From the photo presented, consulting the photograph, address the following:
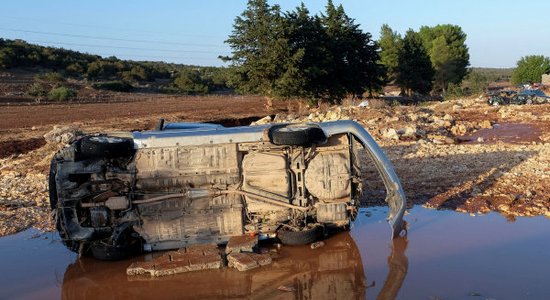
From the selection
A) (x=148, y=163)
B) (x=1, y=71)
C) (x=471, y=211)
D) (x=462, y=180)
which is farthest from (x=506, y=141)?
(x=1, y=71)

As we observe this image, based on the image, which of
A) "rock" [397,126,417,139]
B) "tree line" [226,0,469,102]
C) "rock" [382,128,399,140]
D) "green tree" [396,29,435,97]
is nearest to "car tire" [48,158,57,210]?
"rock" [382,128,399,140]

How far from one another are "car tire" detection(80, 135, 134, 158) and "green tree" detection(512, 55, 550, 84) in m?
79.4

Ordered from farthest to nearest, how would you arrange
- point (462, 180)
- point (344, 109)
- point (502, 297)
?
point (344, 109), point (462, 180), point (502, 297)

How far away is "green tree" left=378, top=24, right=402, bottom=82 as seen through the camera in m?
53.6

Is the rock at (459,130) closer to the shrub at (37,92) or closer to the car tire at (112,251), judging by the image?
the car tire at (112,251)

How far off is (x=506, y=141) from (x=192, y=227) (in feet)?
37.9

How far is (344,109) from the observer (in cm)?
2089

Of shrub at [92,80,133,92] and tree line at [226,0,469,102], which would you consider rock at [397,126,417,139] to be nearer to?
tree line at [226,0,469,102]

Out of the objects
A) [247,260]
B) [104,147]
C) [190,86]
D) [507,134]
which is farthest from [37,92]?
[247,260]

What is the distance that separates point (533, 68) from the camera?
7475cm

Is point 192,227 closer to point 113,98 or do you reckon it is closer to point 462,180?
point 462,180

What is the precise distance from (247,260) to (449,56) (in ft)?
210

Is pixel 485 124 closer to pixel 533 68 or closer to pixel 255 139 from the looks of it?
pixel 255 139

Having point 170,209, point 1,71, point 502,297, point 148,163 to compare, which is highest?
point 1,71
